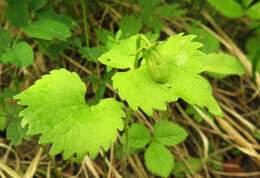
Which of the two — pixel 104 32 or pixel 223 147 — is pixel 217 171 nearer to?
pixel 223 147

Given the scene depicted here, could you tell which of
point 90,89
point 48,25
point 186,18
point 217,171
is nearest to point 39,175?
point 90,89

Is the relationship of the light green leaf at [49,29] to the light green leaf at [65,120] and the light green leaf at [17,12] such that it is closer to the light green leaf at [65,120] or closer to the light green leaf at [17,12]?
the light green leaf at [17,12]

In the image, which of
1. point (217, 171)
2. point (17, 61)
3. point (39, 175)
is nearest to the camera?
point (17, 61)

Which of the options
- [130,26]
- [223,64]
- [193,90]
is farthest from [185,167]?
[130,26]

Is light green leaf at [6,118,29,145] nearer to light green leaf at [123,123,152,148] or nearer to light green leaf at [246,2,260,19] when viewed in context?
light green leaf at [123,123,152,148]

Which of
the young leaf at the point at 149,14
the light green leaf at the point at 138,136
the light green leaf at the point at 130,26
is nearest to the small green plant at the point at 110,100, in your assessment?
the light green leaf at the point at 138,136
